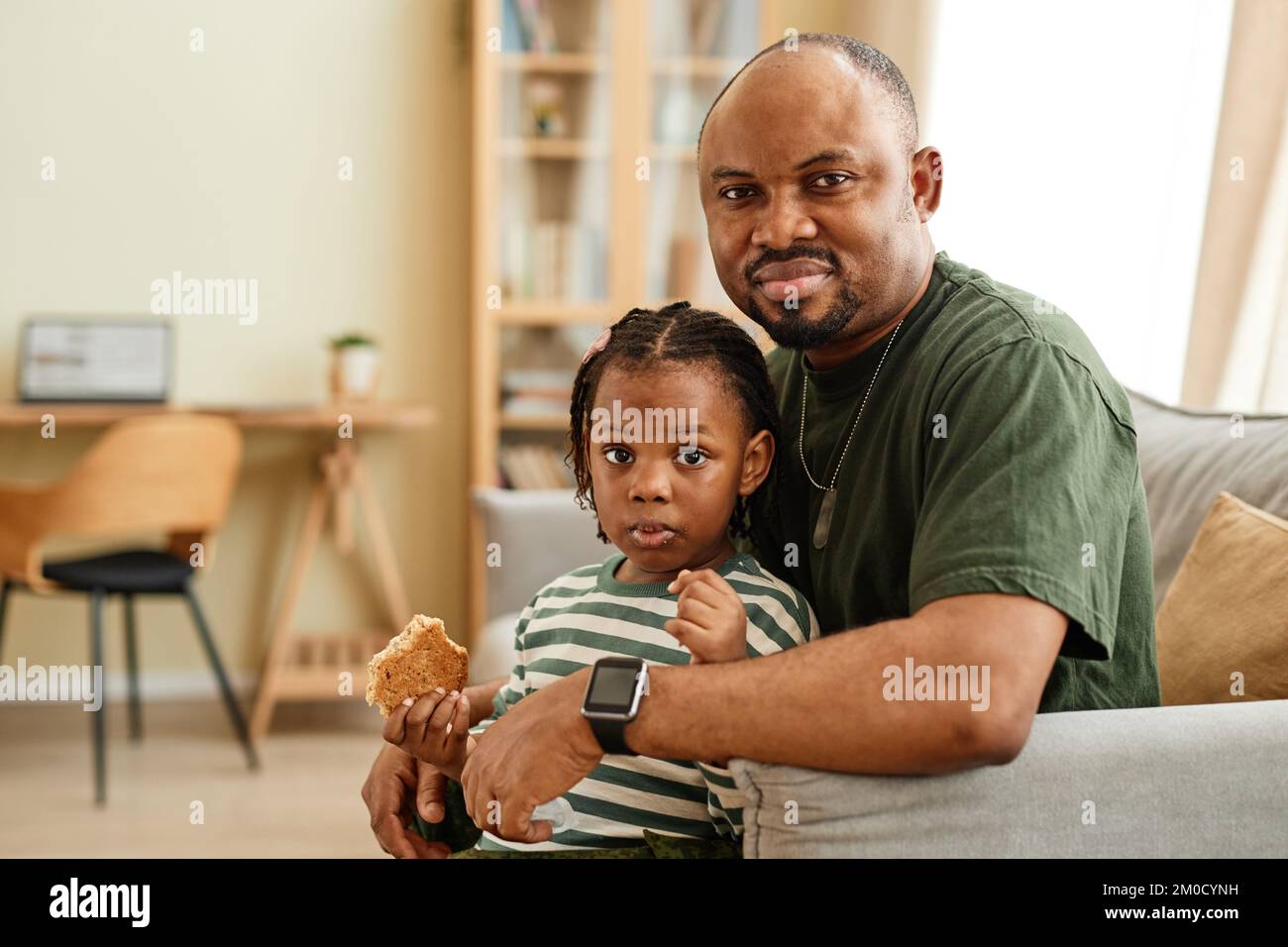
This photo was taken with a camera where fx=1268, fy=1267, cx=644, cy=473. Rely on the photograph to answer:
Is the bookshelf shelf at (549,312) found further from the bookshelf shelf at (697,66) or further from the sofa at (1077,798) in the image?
the sofa at (1077,798)

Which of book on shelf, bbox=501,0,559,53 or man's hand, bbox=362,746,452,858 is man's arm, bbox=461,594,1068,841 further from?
book on shelf, bbox=501,0,559,53

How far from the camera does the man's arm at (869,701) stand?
0.95 meters

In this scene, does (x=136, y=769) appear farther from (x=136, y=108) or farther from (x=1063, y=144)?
(x=1063, y=144)

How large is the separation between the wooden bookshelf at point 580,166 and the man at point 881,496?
228cm

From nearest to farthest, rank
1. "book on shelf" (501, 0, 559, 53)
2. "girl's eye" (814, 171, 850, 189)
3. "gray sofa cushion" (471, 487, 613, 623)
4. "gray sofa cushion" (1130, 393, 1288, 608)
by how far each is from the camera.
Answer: "girl's eye" (814, 171, 850, 189)
"gray sofa cushion" (1130, 393, 1288, 608)
"gray sofa cushion" (471, 487, 613, 623)
"book on shelf" (501, 0, 559, 53)

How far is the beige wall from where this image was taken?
3.79 meters

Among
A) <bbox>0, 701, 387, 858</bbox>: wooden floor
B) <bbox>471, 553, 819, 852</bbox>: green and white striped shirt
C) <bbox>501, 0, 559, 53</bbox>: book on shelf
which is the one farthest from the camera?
<bbox>501, 0, 559, 53</bbox>: book on shelf

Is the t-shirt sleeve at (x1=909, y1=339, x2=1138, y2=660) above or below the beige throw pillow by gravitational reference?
above

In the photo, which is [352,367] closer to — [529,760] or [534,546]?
[534,546]

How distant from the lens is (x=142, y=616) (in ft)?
13.0

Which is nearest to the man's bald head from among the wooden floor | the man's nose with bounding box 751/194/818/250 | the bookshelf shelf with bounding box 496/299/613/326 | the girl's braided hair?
the man's nose with bounding box 751/194/818/250

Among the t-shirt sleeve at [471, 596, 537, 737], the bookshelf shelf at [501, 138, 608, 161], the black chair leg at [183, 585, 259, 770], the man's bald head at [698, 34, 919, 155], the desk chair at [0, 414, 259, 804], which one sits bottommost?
the black chair leg at [183, 585, 259, 770]

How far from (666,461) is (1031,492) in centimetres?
35

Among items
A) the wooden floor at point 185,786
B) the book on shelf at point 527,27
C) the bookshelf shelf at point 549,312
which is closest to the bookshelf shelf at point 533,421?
the bookshelf shelf at point 549,312
